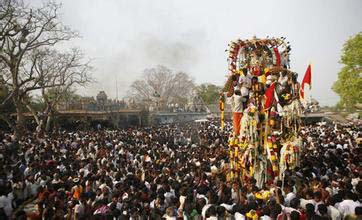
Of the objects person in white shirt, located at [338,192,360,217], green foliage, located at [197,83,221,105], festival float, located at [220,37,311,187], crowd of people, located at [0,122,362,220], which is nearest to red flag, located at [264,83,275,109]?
festival float, located at [220,37,311,187]

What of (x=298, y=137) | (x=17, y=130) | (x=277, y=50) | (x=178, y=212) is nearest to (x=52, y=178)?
(x=178, y=212)

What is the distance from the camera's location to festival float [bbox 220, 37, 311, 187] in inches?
362

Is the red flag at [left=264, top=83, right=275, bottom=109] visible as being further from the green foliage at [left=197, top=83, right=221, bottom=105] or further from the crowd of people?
the green foliage at [left=197, top=83, right=221, bottom=105]

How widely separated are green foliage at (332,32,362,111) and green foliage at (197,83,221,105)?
108 ft

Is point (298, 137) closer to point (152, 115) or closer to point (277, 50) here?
point (277, 50)

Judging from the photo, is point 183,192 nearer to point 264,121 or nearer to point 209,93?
point 264,121

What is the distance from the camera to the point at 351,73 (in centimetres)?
2606

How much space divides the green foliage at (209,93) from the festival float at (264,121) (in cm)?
4852

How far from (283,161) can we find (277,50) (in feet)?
14.0

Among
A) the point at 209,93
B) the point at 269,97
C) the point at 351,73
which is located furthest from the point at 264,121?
the point at 209,93

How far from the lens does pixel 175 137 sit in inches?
802

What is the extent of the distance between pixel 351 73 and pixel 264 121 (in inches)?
808

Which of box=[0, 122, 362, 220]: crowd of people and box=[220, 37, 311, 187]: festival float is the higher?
box=[220, 37, 311, 187]: festival float

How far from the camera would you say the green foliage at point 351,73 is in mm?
25438
